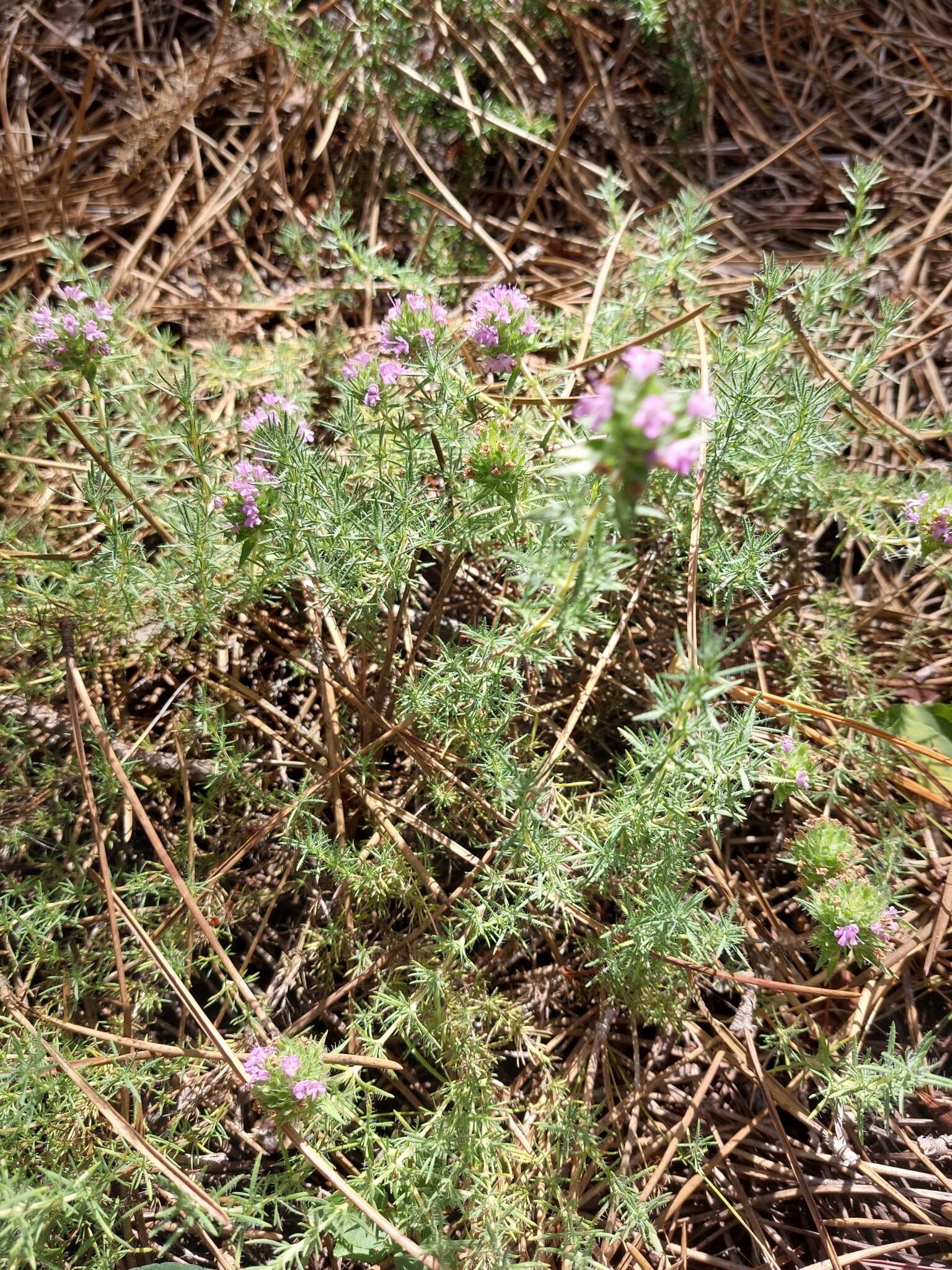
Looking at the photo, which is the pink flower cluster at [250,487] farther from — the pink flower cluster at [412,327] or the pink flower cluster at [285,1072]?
the pink flower cluster at [285,1072]

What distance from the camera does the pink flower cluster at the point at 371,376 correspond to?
2.34 metres

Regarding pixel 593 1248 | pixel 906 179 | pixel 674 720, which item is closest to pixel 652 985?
pixel 593 1248

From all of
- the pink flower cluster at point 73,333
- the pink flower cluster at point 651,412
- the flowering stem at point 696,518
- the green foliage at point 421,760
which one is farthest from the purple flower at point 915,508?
the pink flower cluster at point 73,333

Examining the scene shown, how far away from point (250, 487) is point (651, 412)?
120cm

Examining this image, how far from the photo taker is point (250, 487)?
2154 mm

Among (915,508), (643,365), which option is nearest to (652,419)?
(643,365)

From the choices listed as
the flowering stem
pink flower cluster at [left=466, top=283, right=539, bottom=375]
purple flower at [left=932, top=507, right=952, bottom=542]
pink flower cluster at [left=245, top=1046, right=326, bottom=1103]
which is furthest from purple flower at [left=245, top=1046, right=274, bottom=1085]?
purple flower at [left=932, top=507, right=952, bottom=542]

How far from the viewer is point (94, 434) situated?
2.93 m

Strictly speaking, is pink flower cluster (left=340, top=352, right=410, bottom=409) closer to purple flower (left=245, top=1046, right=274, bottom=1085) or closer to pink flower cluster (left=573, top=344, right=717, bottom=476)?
pink flower cluster (left=573, top=344, right=717, bottom=476)

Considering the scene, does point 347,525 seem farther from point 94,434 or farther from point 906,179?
point 906,179

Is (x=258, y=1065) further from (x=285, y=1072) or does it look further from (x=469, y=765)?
(x=469, y=765)

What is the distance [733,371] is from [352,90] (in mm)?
2272

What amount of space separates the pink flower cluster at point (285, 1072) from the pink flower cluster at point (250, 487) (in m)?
1.31

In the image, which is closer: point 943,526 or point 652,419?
point 652,419
